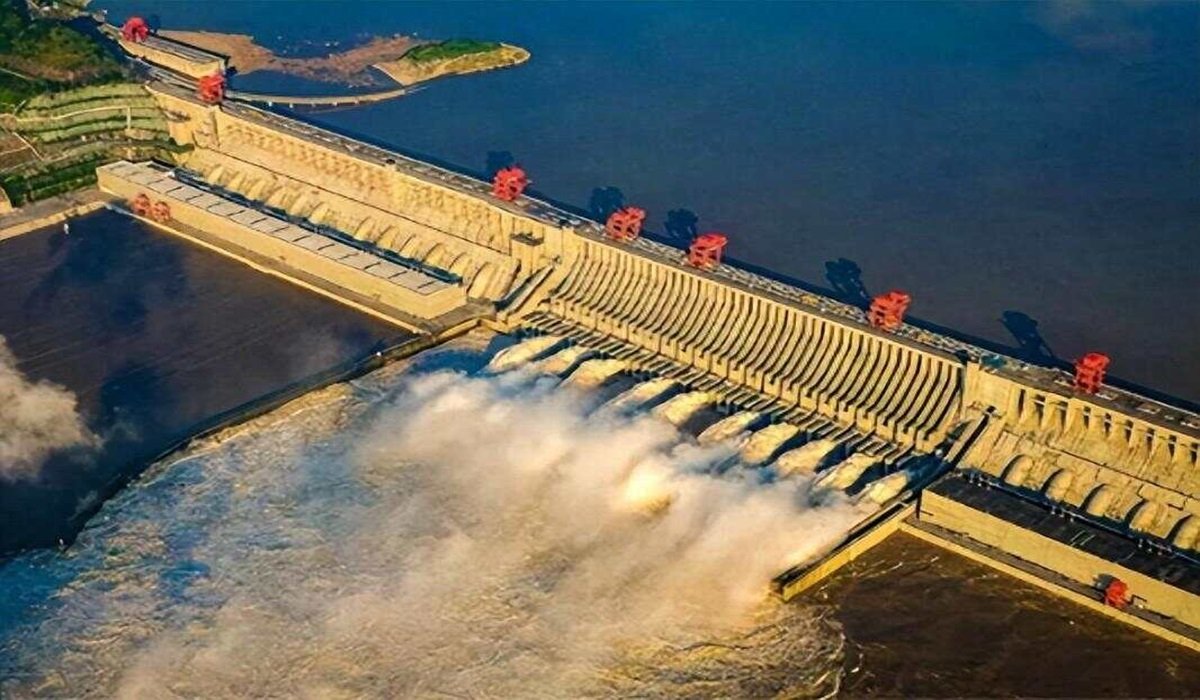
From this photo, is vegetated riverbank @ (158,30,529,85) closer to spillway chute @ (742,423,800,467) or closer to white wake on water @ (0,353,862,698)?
white wake on water @ (0,353,862,698)

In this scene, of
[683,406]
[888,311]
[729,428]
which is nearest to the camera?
[729,428]

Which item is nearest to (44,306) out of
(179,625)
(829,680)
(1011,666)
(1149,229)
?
(179,625)

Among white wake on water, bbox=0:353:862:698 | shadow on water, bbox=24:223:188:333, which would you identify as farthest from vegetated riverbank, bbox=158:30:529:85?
white wake on water, bbox=0:353:862:698

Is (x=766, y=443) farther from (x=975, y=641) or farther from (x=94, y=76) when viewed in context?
(x=94, y=76)

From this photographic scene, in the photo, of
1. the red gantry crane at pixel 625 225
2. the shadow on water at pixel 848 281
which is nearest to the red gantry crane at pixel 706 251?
the red gantry crane at pixel 625 225

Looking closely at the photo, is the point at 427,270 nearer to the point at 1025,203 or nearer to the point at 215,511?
the point at 215,511

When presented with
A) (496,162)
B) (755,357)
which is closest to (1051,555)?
(755,357)

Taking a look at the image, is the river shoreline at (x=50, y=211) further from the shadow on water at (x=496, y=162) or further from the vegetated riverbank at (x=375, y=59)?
the shadow on water at (x=496, y=162)
